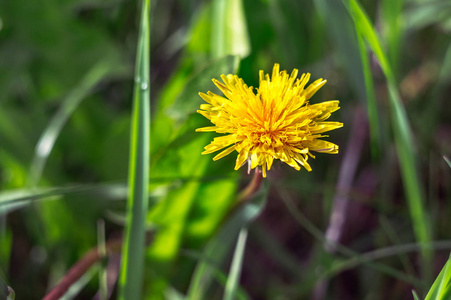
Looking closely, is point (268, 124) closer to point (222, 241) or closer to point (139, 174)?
point (139, 174)

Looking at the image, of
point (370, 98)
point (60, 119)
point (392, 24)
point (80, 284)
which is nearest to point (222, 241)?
point (80, 284)

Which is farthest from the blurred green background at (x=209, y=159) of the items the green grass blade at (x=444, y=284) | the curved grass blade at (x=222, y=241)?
the green grass blade at (x=444, y=284)

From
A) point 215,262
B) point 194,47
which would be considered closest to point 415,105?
point 194,47

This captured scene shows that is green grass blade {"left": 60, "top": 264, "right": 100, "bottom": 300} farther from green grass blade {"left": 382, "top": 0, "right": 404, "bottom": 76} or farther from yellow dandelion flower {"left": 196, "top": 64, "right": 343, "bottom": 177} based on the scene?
green grass blade {"left": 382, "top": 0, "right": 404, "bottom": 76}

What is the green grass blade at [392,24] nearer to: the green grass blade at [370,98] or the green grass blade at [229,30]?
the green grass blade at [370,98]

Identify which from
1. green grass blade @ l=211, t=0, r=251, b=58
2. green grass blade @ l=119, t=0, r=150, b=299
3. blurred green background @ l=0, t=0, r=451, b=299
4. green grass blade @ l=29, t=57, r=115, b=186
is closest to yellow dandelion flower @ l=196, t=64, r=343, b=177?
green grass blade @ l=119, t=0, r=150, b=299
